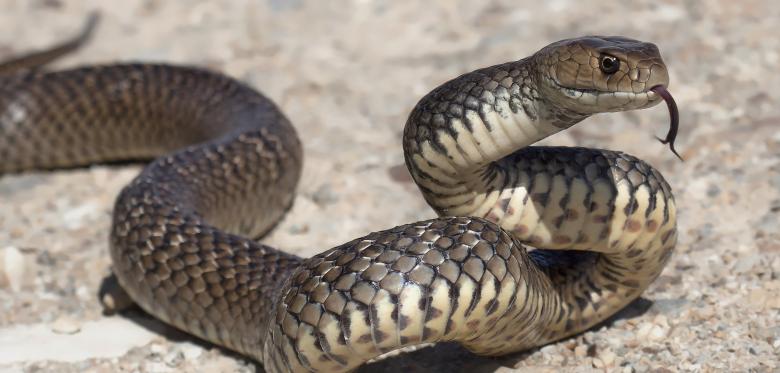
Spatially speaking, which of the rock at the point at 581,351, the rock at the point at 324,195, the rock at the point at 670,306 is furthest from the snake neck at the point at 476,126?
the rock at the point at 324,195

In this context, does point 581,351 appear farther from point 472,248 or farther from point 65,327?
point 65,327

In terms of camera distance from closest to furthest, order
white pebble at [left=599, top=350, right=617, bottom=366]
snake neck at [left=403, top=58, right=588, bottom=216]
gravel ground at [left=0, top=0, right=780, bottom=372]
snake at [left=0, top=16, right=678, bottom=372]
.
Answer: snake at [left=0, top=16, right=678, bottom=372] < snake neck at [left=403, top=58, right=588, bottom=216] < white pebble at [left=599, top=350, right=617, bottom=366] < gravel ground at [left=0, top=0, right=780, bottom=372]

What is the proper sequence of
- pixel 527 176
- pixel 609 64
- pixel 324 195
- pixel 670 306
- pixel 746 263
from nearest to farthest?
pixel 609 64 < pixel 527 176 < pixel 670 306 < pixel 746 263 < pixel 324 195

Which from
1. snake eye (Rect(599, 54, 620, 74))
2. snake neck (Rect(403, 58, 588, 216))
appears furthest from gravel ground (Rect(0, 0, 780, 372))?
snake eye (Rect(599, 54, 620, 74))

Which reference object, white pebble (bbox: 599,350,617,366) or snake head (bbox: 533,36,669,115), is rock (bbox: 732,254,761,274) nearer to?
white pebble (bbox: 599,350,617,366)

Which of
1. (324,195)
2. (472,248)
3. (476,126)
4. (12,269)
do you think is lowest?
(324,195)

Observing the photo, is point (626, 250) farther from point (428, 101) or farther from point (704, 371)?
point (428, 101)

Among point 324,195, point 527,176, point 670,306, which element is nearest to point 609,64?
point 527,176

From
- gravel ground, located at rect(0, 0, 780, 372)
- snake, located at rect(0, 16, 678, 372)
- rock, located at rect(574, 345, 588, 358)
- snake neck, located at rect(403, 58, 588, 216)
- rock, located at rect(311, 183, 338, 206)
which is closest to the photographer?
snake, located at rect(0, 16, 678, 372)
